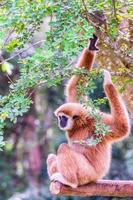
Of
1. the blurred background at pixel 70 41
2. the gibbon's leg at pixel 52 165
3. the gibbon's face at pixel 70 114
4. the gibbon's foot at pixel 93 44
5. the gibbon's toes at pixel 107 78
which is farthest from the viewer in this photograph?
the gibbon's leg at pixel 52 165

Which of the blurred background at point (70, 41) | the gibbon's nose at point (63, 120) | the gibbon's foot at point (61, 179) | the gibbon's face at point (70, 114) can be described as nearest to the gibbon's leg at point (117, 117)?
the blurred background at point (70, 41)

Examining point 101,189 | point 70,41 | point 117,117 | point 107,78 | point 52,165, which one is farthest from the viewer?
point 52,165

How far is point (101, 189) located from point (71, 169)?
35cm

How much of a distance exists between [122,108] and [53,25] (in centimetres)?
127

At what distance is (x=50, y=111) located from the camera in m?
10.4

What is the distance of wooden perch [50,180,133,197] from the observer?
421 centimetres

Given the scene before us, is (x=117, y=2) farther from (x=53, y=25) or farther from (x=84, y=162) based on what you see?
(x=84, y=162)

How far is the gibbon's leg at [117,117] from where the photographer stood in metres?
4.31

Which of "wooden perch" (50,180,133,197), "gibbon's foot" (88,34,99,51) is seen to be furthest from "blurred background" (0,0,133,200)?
"wooden perch" (50,180,133,197)

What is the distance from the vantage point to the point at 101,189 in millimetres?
4301

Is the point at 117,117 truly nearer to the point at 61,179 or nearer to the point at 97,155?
the point at 97,155

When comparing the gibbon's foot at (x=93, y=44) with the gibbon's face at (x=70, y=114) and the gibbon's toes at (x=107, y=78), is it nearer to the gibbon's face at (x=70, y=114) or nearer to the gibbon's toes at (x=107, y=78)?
the gibbon's toes at (x=107, y=78)

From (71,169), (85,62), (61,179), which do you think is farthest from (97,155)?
(85,62)

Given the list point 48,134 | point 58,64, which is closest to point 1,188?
point 48,134
